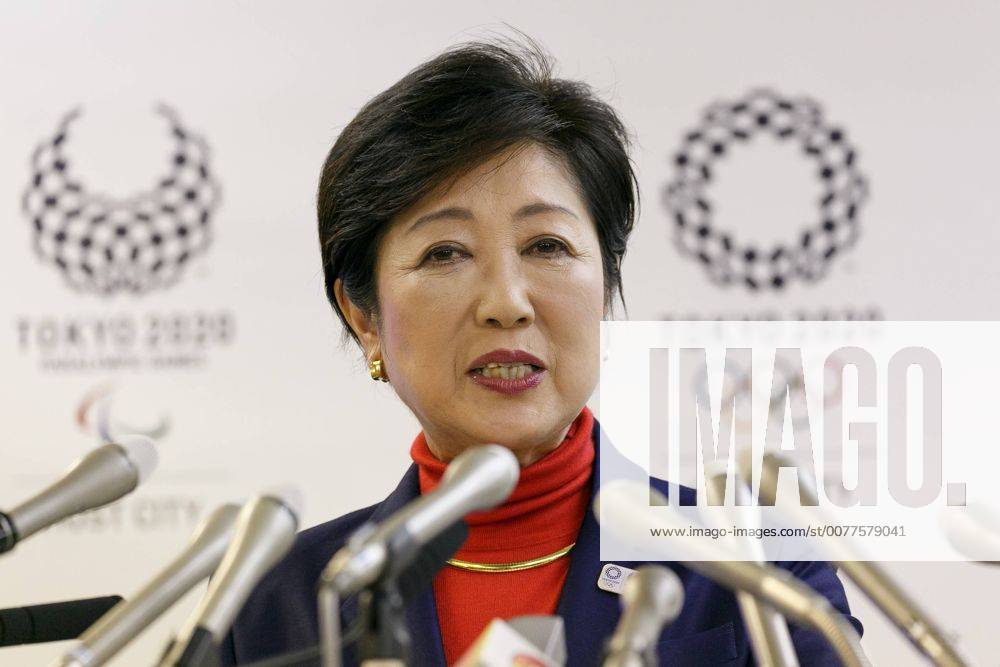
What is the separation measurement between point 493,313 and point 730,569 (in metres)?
0.67

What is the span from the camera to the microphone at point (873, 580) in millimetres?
870

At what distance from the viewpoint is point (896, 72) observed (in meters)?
3.19

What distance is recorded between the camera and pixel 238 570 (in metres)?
0.86

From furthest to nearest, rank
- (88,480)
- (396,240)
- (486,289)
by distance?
(396,240), (486,289), (88,480)

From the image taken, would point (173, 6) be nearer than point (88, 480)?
No

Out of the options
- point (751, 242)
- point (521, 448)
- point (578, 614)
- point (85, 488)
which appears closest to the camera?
point (85, 488)

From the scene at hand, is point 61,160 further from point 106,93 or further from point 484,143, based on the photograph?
point 484,143

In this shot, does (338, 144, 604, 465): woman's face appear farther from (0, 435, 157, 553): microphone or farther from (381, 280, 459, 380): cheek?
(0, 435, 157, 553): microphone

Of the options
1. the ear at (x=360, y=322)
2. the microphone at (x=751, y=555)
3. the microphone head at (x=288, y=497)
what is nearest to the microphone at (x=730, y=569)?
the microphone at (x=751, y=555)

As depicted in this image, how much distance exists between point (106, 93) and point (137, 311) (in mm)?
638

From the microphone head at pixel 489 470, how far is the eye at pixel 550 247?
2.32ft

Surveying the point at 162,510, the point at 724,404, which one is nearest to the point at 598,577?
the point at 724,404

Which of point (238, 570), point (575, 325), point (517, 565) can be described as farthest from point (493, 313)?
point (238, 570)

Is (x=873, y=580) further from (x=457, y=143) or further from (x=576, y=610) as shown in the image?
(x=457, y=143)
